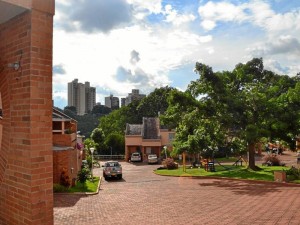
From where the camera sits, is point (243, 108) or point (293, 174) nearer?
point (293, 174)

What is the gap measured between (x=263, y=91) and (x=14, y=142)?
23.5 m

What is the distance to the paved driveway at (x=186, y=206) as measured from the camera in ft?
34.2

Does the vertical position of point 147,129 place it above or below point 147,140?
above

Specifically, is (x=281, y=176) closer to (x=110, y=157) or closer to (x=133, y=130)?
(x=133, y=130)

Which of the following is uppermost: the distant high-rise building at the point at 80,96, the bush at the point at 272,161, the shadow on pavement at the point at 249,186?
the distant high-rise building at the point at 80,96

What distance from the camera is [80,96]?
132625mm

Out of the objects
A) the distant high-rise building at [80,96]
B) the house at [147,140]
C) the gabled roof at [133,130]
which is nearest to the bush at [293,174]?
the house at [147,140]

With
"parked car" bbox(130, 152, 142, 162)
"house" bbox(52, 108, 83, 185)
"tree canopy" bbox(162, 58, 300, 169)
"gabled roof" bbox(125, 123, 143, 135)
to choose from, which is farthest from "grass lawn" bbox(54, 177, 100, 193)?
"gabled roof" bbox(125, 123, 143, 135)

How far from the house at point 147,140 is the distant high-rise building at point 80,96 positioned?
87.6m

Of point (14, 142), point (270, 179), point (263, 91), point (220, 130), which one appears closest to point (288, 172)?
point (270, 179)

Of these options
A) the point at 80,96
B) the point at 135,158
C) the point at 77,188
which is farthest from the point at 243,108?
the point at 80,96

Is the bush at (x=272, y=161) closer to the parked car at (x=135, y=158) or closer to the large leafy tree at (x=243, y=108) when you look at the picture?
the large leafy tree at (x=243, y=108)

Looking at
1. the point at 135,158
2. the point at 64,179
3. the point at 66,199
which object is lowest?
the point at 135,158

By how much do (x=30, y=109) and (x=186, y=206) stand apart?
9.80 m
